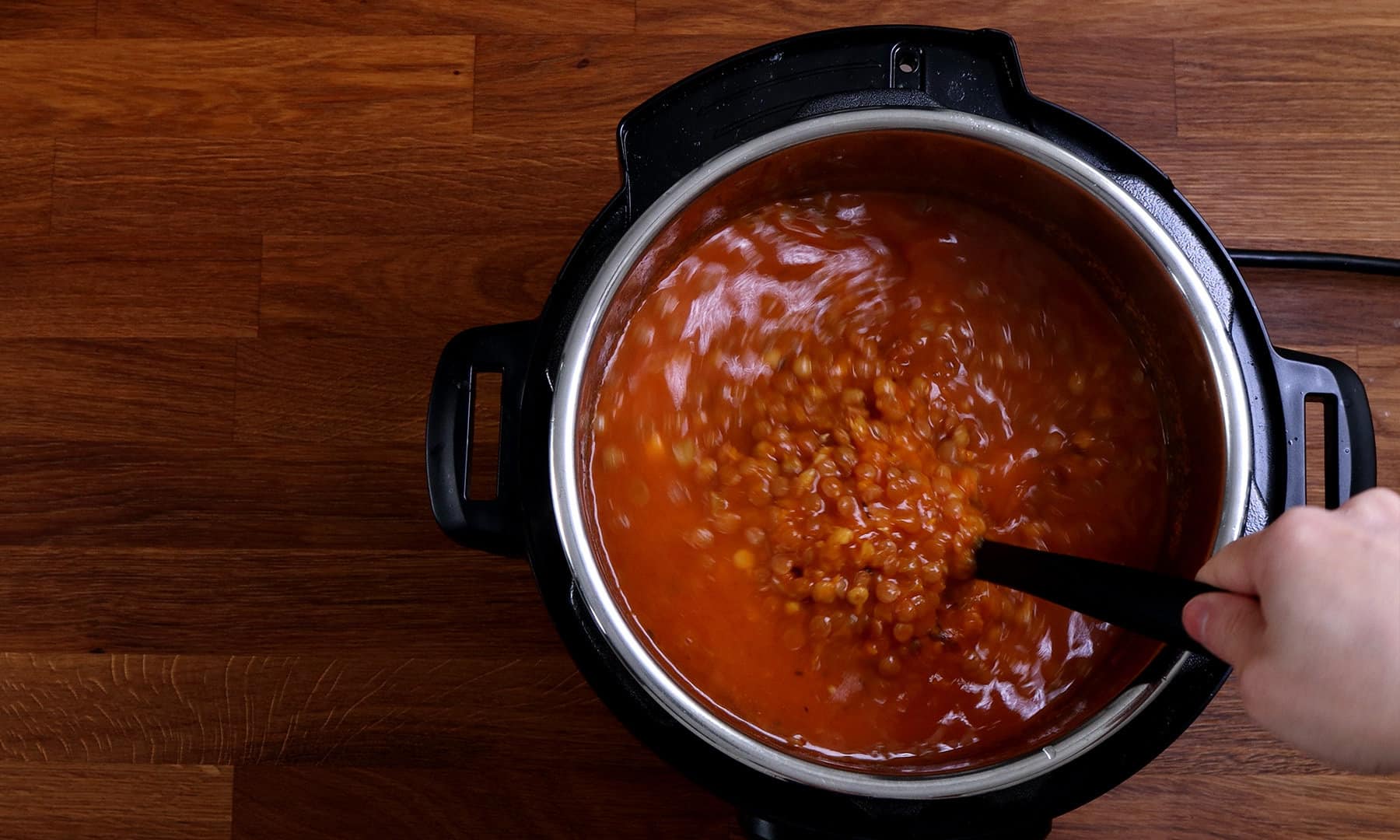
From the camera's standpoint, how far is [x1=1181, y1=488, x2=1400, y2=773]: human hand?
0.51 meters

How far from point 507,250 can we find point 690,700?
625 millimetres

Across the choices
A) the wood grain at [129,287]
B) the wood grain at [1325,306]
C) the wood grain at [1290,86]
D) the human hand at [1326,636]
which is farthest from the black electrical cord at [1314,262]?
the wood grain at [129,287]

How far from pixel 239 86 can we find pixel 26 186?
31cm

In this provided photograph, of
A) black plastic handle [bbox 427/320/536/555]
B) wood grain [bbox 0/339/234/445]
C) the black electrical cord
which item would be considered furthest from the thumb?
wood grain [bbox 0/339/234/445]

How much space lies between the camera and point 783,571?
2.92 ft

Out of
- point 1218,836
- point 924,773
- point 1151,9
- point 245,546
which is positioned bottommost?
point 1218,836

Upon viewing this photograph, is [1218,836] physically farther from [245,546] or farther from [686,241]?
[245,546]

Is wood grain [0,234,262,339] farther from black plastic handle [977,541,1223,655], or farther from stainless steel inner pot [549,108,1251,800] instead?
black plastic handle [977,541,1223,655]

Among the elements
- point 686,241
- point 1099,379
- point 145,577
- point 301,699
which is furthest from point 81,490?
point 1099,379

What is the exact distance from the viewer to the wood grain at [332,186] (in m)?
1.18


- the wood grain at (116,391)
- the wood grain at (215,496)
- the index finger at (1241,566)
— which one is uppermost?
the index finger at (1241,566)

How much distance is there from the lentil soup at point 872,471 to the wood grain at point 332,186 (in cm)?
31

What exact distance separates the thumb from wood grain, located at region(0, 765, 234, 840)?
3.67 ft

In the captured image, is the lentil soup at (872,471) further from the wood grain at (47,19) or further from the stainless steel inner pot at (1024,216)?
the wood grain at (47,19)
